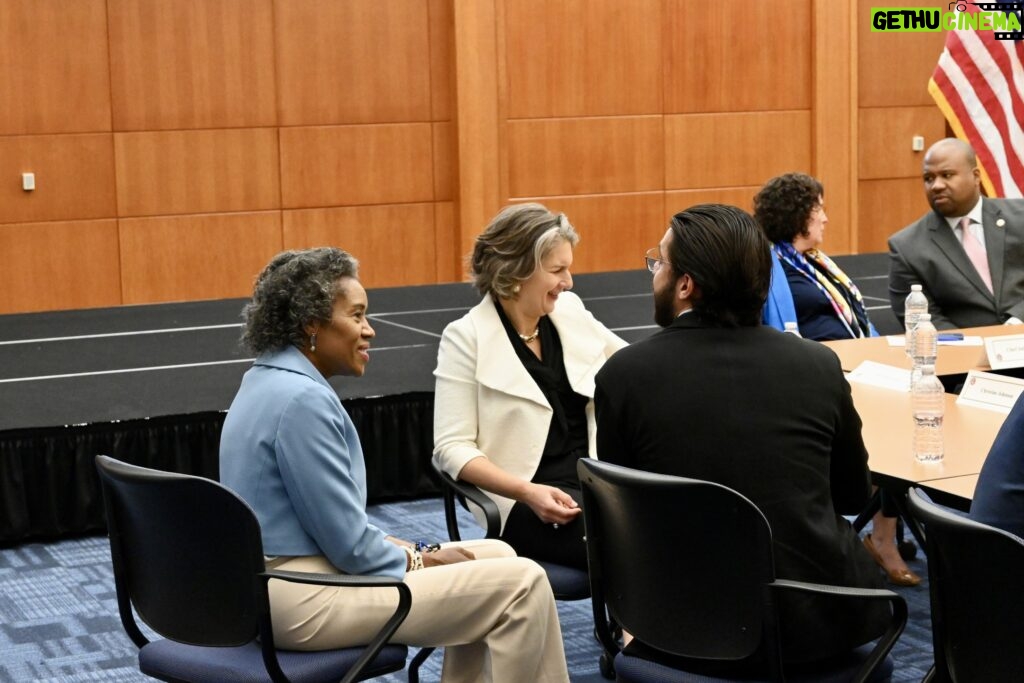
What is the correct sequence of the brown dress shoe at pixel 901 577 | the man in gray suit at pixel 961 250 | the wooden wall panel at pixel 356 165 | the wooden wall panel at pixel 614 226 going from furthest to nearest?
the wooden wall panel at pixel 614 226
the wooden wall panel at pixel 356 165
the man in gray suit at pixel 961 250
the brown dress shoe at pixel 901 577

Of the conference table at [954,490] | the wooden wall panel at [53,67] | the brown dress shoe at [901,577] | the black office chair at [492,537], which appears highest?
the wooden wall panel at [53,67]

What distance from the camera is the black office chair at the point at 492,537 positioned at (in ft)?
9.21

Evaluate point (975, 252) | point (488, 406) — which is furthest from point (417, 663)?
point (975, 252)

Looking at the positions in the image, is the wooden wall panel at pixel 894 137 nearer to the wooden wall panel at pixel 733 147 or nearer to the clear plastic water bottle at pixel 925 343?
the wooden wall panel at pixel 733 147

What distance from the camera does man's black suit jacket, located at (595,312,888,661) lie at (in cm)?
213

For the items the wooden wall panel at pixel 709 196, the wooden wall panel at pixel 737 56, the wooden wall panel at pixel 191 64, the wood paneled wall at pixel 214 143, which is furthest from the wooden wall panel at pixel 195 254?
the wooden wall panel at pixel 737 56

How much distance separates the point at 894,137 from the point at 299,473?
946 cm

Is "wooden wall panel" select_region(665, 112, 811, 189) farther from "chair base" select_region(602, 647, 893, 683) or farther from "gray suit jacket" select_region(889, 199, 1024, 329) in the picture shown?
"chair base" select_region(602, 647, 893, 683)

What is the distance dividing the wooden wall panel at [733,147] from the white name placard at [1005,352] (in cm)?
655

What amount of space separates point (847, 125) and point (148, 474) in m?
9.21

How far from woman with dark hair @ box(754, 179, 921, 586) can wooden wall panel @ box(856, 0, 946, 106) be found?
21.4 feet

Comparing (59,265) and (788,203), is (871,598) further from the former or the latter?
(59,265)

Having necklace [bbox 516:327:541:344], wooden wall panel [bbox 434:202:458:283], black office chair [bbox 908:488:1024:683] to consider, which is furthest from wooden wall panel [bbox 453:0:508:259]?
black office chair [bbox 908:488:1024:683]

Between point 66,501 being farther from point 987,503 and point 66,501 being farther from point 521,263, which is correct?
point 987,503
